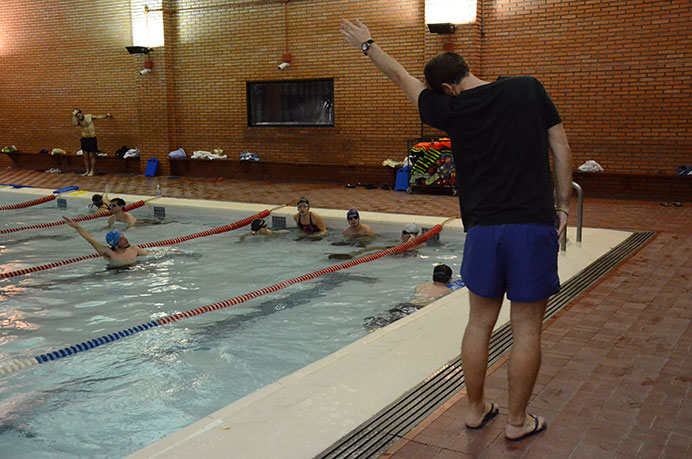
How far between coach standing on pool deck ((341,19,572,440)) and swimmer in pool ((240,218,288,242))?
6.69 m

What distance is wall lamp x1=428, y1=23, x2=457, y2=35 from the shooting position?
1252 cm

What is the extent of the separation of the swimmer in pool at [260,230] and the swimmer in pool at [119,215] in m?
2.13

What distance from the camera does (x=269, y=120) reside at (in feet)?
52.0

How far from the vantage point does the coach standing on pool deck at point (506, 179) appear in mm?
2613

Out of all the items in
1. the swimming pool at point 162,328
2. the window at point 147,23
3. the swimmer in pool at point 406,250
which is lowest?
the swimming pool at point 162,328

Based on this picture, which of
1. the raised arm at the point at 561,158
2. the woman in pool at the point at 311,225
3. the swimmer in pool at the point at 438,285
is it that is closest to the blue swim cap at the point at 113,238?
the woman in pool at the point at 311,225

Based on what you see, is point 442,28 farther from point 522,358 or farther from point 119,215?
point 522,358

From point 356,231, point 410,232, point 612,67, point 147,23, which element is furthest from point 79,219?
point 612,67

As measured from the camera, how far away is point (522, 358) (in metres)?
2.77

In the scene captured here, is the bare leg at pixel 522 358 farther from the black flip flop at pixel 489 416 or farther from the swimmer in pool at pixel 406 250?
the swimmer in pool at pixel 406 250

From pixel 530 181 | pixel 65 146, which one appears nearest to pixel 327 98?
pixel 65 146

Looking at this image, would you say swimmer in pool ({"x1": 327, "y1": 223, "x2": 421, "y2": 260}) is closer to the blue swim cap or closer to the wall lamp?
the blue swim cap

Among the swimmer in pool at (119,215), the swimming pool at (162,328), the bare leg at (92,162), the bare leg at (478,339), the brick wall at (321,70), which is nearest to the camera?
the bare leg at (478,339)

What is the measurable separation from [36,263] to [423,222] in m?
5.08
